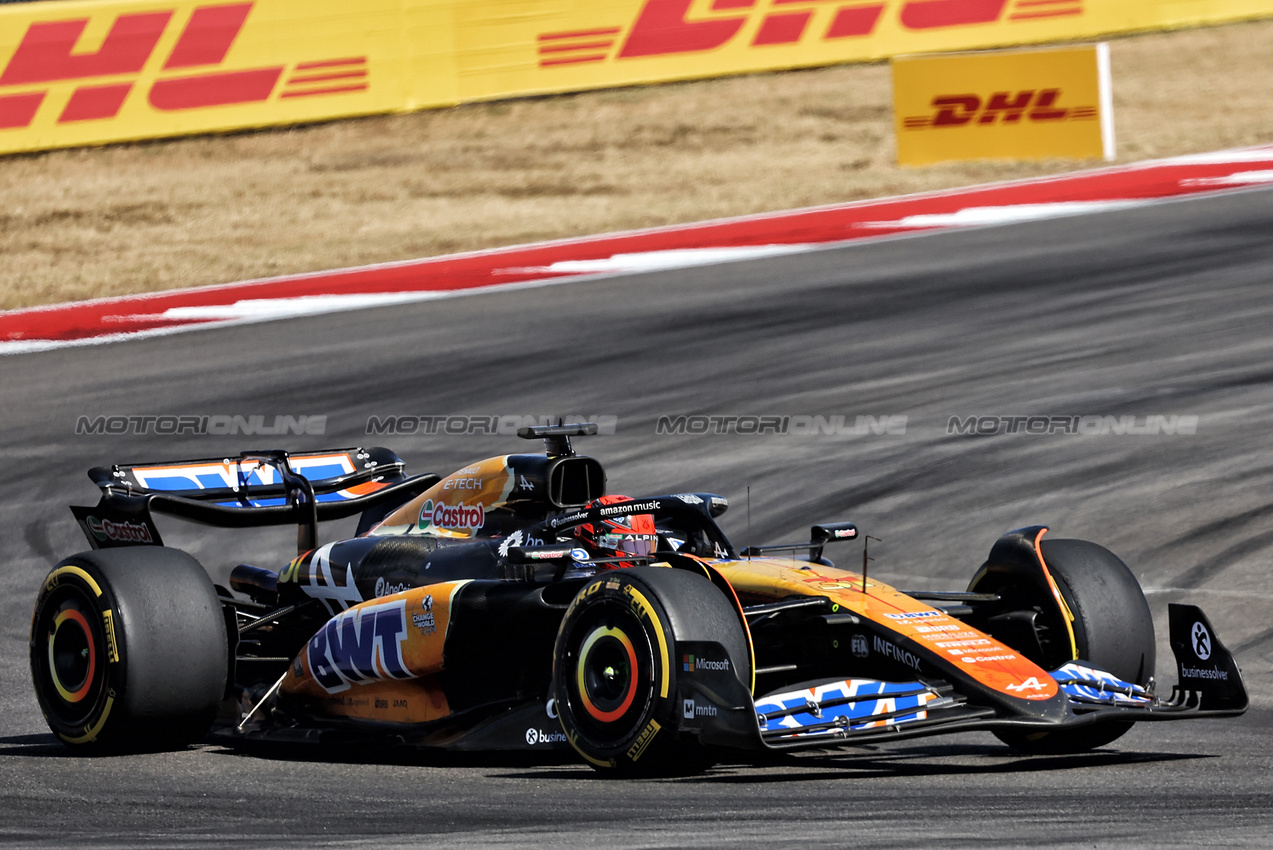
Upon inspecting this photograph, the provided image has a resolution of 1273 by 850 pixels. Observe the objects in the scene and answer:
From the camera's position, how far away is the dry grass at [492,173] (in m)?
19.3

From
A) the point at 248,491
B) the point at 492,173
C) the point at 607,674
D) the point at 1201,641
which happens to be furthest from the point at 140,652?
the point at 492,173

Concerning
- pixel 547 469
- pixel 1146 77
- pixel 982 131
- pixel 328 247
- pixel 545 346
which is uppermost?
pixel 1146 77

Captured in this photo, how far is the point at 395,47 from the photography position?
23.3 metres

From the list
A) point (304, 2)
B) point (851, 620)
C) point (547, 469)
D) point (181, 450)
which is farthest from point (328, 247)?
point (851, 620)

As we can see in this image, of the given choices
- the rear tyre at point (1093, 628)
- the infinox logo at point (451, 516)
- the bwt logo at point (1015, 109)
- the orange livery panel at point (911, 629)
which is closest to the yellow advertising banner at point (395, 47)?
the bwt logo at point (1015, 109)

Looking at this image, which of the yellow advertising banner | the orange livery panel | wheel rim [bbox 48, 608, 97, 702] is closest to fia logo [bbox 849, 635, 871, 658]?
the orange livery panel

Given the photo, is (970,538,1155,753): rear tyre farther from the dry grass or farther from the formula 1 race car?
the dry grass

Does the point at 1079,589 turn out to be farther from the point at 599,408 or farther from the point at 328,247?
the point at 328,247

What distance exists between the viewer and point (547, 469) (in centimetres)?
775

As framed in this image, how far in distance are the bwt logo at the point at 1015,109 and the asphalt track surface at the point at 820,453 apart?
3131mm

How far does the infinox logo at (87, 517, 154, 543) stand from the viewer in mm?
8422

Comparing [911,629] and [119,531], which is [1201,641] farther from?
[119,531]

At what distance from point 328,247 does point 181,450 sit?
6827mm

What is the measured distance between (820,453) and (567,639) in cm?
→ 550
